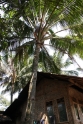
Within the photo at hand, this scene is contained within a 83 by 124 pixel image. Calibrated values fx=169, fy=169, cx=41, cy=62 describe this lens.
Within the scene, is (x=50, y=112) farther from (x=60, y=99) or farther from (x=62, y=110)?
(x=60, y=99)

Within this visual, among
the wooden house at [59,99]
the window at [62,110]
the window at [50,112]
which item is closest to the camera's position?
the wooden house at [59,99]

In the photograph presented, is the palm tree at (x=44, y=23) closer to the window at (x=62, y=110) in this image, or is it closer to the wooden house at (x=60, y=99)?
the wooden house at (x=60, y=99)

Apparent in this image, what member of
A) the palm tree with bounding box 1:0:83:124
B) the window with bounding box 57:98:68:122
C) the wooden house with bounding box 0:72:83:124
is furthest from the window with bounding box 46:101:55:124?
the palm tree with bounding box 1:0:83:124

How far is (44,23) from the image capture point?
10.8m

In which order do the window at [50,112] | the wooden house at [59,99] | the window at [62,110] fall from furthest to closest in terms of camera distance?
the window at [50,112]
the window at [62,110]
the wooden house at [59,99]

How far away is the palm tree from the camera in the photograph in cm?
952

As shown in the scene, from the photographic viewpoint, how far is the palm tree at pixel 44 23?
9523 mm

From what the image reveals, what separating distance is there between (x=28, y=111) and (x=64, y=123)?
274 centimetres

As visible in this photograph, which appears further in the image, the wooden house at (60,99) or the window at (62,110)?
the window at (62,110)

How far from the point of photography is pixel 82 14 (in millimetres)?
9906

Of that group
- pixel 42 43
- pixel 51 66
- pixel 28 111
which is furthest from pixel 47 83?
pixel 28 111

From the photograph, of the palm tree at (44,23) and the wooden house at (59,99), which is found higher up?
the palm tree at (44,23)

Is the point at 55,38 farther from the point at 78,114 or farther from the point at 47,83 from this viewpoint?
the point at 78,114

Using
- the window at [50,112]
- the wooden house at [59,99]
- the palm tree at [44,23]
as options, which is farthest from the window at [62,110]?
the palm tree at [44,23]
